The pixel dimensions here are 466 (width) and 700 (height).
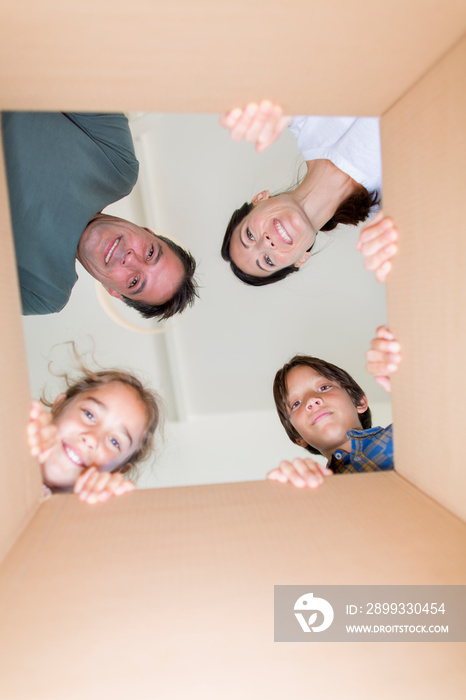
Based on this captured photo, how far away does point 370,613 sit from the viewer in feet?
1.49

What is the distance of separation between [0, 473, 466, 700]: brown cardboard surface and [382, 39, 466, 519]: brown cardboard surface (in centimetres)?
6

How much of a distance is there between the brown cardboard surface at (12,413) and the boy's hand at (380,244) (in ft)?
1.39

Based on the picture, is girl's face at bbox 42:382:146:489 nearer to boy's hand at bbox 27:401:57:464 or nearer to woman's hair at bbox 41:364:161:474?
woman's hair at bbox 41:364:161:474

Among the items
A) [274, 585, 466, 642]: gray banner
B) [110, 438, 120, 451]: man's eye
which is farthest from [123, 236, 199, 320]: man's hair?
[274, 585, 466, 642]: gray banner

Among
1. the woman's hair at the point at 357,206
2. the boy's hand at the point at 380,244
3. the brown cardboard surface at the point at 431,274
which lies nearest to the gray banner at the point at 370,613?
the brown cardboard surface at the point at 431,274

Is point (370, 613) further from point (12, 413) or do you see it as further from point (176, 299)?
point (176, 299)

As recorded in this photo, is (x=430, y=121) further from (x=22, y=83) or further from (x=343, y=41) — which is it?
(x=22, y=83)

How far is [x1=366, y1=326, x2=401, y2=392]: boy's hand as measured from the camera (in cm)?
65

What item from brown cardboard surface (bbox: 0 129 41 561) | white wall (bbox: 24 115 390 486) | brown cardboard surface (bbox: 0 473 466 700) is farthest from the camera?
white wall (bbox: 24 115 390 486)

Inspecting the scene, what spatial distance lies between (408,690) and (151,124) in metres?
1.72

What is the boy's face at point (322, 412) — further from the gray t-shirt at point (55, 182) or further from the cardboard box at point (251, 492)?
the gray t-shirt at point (55, 182)

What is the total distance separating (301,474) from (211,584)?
0.23 m

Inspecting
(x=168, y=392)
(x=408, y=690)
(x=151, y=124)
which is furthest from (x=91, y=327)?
(x=408, y=690)

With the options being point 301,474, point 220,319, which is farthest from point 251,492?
point 220,319
